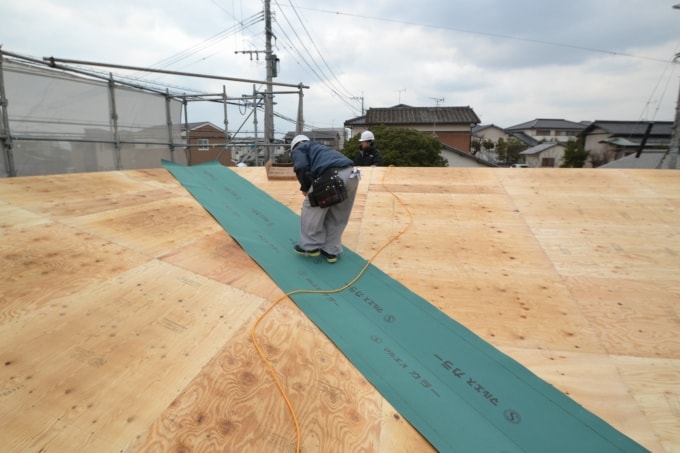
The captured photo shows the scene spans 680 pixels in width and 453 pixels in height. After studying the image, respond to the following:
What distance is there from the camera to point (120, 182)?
16.5ft

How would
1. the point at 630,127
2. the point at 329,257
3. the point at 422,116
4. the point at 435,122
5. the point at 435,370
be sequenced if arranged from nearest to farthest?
1. the point at 435,370
2. the point at 329,257
3. the point at 435,122
4. the point at 422,116
5. the point at 630,127

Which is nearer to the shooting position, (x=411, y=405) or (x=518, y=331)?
(x=411, y=405)

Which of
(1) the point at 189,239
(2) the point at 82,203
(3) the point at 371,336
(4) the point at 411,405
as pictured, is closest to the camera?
(4) the point at 411,405

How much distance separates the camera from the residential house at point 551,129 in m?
53.6

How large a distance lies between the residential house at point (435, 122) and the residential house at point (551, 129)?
31.7m

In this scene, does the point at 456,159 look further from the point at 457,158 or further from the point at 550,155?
the point at 550,155

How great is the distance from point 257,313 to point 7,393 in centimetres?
123

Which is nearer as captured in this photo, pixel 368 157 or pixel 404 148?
pixel 368 157

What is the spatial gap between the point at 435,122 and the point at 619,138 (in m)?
14.6

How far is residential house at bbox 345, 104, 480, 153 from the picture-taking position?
1083 inches

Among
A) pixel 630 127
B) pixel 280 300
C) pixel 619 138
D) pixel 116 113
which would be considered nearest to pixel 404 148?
pixel 116 113

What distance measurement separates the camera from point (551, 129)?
54.9m

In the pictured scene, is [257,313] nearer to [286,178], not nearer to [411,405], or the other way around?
[411,405]

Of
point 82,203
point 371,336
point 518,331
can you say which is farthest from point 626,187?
point 82,203
